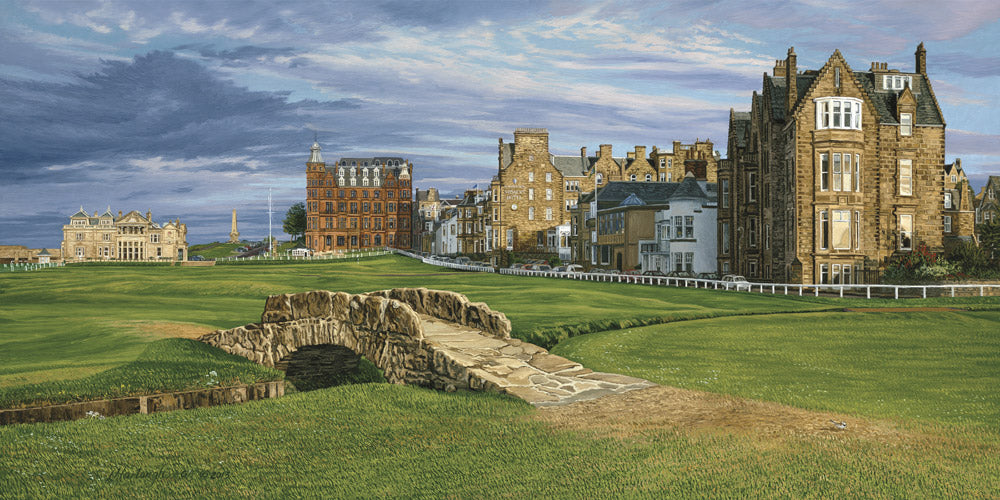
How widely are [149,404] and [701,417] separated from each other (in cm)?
1033

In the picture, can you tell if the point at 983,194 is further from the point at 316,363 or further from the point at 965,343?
the point at 316,363

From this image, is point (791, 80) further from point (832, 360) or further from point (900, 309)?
point (832, 360)

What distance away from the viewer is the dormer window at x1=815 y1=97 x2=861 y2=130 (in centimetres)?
5031

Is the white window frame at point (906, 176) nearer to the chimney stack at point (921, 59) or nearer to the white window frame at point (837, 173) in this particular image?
the white window frame at point (837, 173)

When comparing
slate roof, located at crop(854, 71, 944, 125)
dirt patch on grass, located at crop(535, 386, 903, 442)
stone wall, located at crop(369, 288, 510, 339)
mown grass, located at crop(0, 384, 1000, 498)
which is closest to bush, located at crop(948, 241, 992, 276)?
slate roof, located at crop(854, 71, 944, 125)

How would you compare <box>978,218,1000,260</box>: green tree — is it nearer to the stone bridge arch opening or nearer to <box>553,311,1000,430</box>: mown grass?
<box>553,311,1000,430</box>: mown grass

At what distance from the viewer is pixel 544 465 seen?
10133 mm

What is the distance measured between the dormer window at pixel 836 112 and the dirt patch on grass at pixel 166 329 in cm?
4213

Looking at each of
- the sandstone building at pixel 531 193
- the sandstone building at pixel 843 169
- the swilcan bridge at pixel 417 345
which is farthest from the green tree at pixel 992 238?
the swilcan bridge at pixel 417 345

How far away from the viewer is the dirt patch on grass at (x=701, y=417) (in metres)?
11.6

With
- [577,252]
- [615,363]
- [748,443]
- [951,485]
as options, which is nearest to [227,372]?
[615,363]

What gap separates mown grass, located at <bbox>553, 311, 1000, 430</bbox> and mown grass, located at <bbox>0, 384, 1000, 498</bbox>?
3.15 meters

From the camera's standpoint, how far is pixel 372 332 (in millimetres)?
17109

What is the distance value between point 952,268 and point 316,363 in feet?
137
